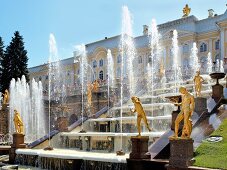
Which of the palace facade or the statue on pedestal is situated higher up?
the statue on pedestal

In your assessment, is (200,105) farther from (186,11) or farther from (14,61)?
(186,11)

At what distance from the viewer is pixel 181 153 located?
877cm

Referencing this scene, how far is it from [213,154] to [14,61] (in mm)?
34986

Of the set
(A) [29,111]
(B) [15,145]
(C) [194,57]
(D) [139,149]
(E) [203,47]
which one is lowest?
(B) [15,145]

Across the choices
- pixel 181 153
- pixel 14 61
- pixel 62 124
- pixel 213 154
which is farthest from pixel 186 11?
pixel 181 153

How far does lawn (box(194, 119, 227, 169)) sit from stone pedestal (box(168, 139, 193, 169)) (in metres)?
0.24

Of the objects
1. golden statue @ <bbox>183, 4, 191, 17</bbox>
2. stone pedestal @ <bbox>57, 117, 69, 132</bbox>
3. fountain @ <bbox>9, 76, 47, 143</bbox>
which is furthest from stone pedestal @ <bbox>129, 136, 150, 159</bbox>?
golden statue @ <bbox>183, 4, 191, 17</bbox>

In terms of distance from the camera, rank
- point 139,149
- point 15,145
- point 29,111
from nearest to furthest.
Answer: point 139,149 → point 15,145 → point 29,111

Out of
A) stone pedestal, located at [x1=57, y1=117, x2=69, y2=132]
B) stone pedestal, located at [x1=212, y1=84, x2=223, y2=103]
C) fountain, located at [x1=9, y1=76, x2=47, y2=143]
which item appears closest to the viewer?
stone pedestal, located at [x1=212, y1=84, x2=223, y2=103]

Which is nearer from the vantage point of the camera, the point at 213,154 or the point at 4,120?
the point at 213,154

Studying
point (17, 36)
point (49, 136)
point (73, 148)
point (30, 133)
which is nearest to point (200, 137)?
point (73, 148)

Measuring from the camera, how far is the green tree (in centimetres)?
4000

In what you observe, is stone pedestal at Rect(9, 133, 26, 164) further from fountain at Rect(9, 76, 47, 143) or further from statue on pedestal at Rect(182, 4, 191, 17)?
statue on pedestal at Rect(182, 4, 191, 17)

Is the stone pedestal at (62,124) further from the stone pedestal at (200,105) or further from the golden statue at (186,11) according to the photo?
the golden statue at (186,11)
